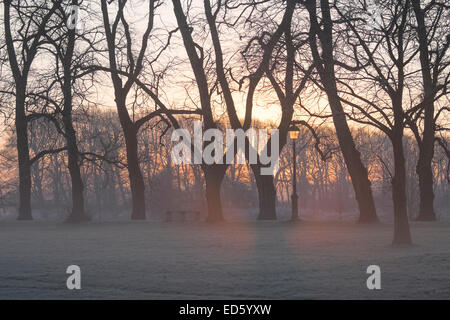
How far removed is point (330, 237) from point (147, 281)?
33.4 feet

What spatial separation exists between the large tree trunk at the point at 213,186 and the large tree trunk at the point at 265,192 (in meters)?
1.60

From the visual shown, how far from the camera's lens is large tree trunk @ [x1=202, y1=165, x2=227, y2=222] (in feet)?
98.9

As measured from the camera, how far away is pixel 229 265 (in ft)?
47.2

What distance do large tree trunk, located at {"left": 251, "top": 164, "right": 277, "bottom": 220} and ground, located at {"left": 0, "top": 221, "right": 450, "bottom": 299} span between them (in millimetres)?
7670

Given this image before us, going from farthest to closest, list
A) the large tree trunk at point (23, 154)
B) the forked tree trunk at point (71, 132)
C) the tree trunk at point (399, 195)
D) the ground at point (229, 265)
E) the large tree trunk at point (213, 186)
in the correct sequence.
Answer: the large tree trunk at point (23, 154), the forked tree trunk at point (71, 132), the large tree trunk at point (213, 186), the tree trunk at point (399, 195), the ground at point (229, 265)

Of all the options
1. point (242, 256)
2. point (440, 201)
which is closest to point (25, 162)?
point (242, 256)

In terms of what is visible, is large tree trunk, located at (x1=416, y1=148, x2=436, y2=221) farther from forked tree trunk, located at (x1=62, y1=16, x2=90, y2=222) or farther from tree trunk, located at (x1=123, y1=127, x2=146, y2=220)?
forked tree trunk, located at (x1=62, y1=16, x2=90, y2=222)

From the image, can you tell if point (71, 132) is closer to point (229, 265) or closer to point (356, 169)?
point (356, 169)

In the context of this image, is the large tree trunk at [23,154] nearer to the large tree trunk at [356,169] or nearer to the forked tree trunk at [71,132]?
the forked tree trunk at [71,132]

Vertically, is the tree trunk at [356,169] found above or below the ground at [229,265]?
above

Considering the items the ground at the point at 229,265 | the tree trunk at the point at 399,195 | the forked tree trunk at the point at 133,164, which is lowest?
the ground at the point at 229,265

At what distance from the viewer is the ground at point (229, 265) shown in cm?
1120

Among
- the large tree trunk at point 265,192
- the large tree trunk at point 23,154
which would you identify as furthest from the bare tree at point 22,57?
the large tree trunk at point 265,192
